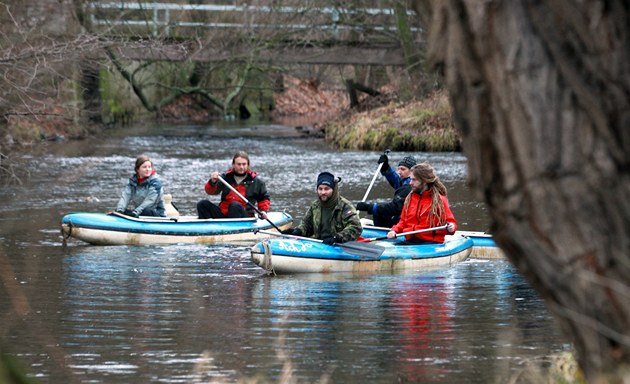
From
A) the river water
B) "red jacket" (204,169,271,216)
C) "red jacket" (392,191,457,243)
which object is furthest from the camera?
"red jacket" (204,169,271,216)

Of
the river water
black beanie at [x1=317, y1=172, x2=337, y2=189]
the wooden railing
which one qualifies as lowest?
the river water

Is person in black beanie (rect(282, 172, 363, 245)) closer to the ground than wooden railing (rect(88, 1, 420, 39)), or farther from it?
closer to the ground

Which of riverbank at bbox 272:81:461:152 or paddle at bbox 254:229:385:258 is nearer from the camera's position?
paddle at bbox 254:229:385:258

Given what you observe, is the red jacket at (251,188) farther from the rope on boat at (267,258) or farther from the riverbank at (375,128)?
the riverbank at (375,128)

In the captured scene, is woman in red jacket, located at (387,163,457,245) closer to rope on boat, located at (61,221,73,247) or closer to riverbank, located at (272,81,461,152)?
rope on boat, located at (61,221,73,247)

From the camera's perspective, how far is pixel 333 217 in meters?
12.5

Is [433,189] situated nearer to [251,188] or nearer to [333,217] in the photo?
[333,217]

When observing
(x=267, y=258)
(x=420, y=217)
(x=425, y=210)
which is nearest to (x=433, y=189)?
(x=425, y=210)

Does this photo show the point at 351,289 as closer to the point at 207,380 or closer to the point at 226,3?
the point at 207,380

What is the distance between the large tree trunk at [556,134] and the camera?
352 cm

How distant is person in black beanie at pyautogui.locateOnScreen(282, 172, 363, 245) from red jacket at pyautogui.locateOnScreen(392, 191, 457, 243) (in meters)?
0.84

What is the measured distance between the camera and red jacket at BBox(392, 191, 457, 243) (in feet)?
42.4

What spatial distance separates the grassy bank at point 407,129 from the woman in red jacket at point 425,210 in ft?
53.2

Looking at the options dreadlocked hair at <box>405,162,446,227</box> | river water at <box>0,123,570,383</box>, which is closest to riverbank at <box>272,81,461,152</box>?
river water at <box>0,123,570,383</box>
